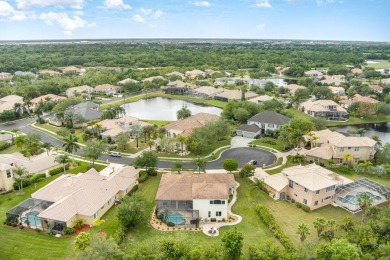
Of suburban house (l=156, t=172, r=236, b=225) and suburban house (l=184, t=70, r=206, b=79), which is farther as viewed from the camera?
suburban house (l=184, t=70, r=206, b=79)

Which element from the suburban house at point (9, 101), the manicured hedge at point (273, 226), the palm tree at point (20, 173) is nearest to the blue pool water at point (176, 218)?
the manicured hedge at point (273, 226)

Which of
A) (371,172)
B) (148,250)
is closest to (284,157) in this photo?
(371,172)

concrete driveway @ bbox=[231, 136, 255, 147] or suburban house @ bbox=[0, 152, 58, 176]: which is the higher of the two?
suburban house @ bbox=[0, 152, 58, 176]

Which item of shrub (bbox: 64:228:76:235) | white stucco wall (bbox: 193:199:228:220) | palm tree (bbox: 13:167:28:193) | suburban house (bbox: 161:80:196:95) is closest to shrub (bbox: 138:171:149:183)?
white stucco wall (bbox: 193:199:228:220)

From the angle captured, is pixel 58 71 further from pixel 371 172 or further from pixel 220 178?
pixel 371 172

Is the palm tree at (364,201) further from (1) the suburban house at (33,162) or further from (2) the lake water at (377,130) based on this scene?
(1) the suburban house at (33,162)

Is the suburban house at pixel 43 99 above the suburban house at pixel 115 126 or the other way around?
above

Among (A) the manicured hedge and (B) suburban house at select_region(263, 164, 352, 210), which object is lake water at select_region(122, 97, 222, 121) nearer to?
(B) suburban house at select_region(263, 164, 352, 210)
